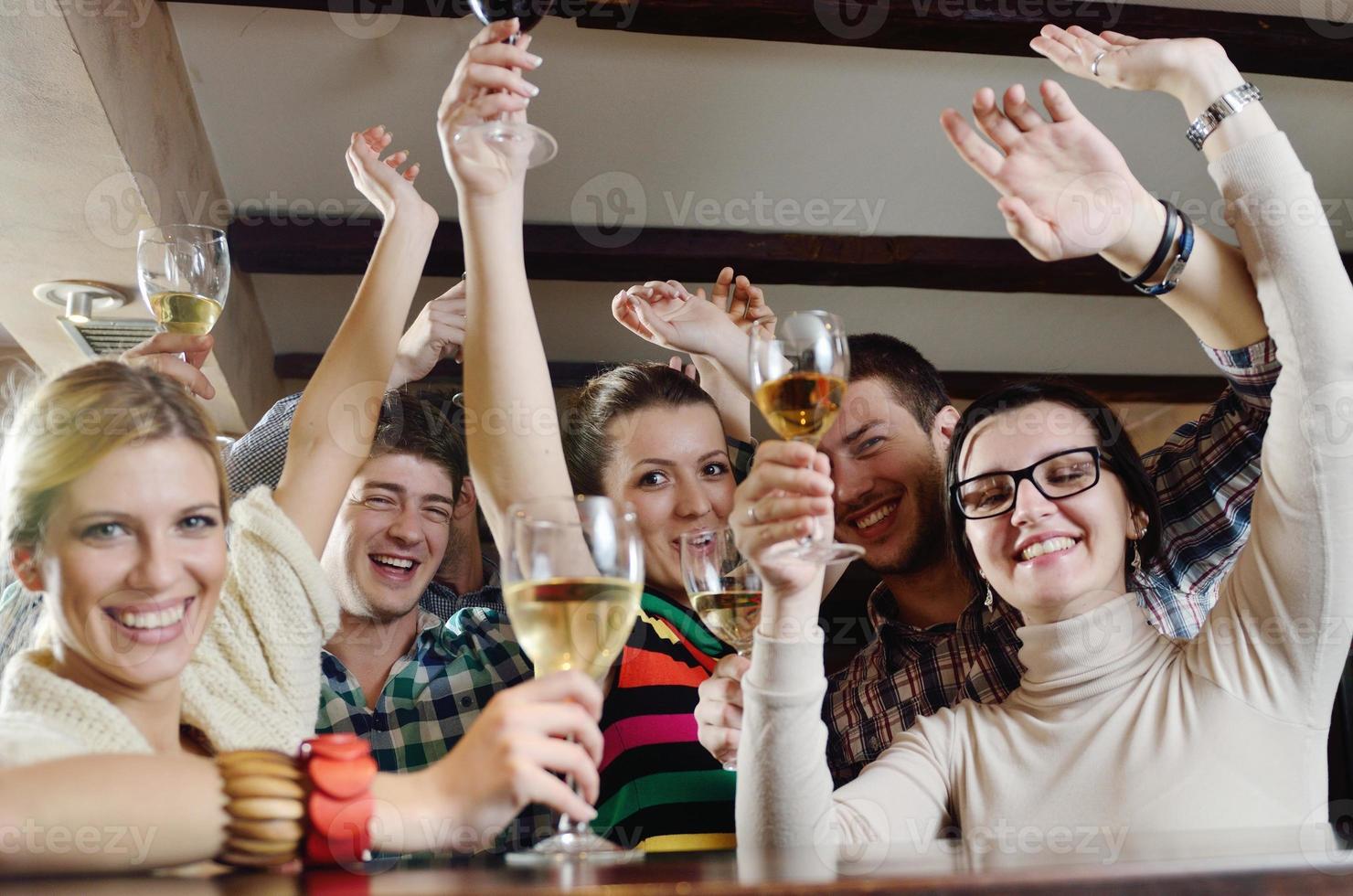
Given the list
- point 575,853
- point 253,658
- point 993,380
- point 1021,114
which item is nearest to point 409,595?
point 253,658

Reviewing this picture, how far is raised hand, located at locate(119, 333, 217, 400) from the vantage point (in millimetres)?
1618

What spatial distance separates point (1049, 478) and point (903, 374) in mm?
750

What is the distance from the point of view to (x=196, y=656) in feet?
3.86

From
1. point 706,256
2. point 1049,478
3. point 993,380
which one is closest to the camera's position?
point 1049,478

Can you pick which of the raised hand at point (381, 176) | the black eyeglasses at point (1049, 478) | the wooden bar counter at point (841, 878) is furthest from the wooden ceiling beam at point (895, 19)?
the wooden bar counter at point (841, 878)

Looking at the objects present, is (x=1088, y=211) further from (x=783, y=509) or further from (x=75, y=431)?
(x=75, y=431)

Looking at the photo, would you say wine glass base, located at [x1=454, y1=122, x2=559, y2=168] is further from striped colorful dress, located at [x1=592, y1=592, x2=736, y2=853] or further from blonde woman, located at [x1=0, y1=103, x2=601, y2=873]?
striped colorful dress, located at [x1=592, y1=592, x2=736, y2=853]

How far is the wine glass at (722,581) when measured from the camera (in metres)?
1.33

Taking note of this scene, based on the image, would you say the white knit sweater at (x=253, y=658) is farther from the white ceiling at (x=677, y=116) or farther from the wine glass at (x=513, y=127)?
the white ceiling at (x=677, y=116)

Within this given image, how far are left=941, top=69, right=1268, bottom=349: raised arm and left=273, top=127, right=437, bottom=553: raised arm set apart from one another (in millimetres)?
723

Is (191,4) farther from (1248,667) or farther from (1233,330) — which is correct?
(1248,667)

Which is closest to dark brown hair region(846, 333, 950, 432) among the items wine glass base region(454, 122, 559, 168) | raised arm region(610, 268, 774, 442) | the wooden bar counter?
raised arm region(610, 268, 774, 442)

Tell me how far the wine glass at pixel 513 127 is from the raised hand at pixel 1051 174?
54 cm

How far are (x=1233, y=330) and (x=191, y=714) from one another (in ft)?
4.29
